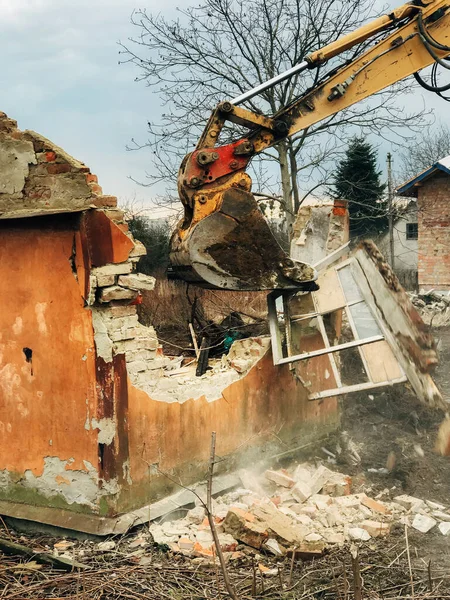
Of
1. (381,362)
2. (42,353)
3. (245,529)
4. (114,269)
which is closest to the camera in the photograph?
(245,529)

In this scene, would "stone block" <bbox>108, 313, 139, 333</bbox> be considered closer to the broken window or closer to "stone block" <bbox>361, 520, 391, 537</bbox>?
the broken window

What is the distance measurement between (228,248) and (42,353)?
1.99 meters

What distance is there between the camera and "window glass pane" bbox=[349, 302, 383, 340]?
650 centimetres

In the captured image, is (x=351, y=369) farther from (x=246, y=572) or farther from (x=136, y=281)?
(x=246, y=572)

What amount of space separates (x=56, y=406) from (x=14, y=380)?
58 cm

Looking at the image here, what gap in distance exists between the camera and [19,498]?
6363 millimetres

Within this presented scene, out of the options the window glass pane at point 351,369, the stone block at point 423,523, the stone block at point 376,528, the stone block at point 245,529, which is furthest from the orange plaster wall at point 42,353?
the window glass pane at point 351,369

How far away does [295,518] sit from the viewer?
6031 mm

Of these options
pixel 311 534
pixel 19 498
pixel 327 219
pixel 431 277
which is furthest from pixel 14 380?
pixel 431 277

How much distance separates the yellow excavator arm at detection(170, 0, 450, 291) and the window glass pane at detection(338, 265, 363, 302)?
0.35 metres

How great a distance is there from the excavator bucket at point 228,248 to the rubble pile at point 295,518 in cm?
204

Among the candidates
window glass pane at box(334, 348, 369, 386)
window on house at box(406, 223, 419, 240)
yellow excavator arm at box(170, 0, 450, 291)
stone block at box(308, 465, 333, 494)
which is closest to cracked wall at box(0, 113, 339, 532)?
yellow excavator arm at box(170, 0, 450, 291)

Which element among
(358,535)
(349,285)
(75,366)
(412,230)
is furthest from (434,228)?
(75,366)

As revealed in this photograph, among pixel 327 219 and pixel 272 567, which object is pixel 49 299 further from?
pixel 327 219
